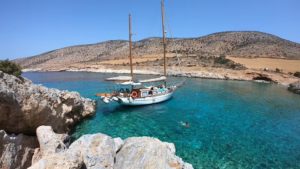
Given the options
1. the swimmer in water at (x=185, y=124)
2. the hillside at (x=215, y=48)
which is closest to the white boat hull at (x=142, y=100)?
the swimmer in water at (x=185, y=124)

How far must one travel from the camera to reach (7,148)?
8039mm

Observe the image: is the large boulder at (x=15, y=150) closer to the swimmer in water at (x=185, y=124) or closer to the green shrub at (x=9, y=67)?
the swimmer in water at (x=185, y=124)

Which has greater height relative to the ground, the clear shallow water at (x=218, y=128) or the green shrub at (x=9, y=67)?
the green shrub at (x=9, y=67)

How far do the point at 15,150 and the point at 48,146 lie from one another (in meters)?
1.33

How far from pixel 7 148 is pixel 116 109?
56.4 feet

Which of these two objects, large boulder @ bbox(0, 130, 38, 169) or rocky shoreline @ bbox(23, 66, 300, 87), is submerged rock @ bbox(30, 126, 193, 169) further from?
rocky shoreline @ bbox(23, 66, 300, 87)

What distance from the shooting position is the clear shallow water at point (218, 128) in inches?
515

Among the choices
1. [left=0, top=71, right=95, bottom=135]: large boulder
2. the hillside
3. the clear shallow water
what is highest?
the hillside

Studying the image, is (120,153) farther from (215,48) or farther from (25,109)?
(215,48)

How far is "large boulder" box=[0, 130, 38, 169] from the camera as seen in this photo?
7.80m

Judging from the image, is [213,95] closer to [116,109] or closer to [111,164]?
[116,109]

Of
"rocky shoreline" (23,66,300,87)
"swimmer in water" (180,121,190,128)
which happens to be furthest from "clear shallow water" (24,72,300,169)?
"rocky shoreline" (23,66,300,87)

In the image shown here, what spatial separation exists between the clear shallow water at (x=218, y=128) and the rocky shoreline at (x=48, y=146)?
4.97m

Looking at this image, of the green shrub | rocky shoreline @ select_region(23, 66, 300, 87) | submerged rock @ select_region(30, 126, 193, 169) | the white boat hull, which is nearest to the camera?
submerged rock @ select_region(30, 126, 193, 169)
